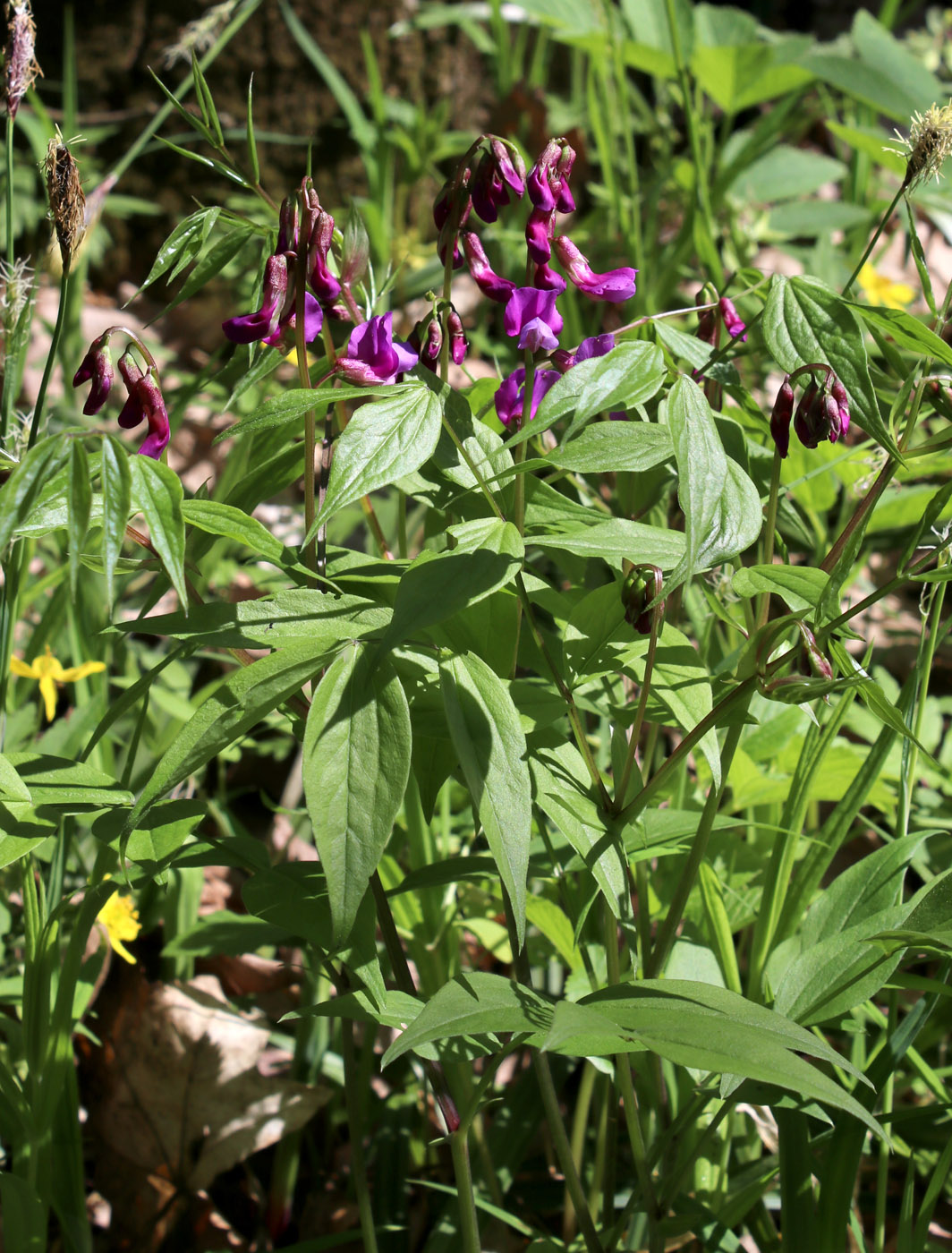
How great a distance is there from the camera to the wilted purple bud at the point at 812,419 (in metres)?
0.74

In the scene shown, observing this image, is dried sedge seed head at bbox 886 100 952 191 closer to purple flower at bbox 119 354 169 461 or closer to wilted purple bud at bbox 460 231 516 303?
wilted purple bud at bbox 460 231 516 303

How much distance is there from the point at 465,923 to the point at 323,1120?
433mm

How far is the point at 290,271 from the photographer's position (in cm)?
78

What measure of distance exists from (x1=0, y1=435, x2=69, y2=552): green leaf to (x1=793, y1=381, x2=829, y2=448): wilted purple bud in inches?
19.6

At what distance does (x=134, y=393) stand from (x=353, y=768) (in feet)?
1.15

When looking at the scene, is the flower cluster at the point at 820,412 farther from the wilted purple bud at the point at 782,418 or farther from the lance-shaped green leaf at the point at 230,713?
the lance-shaped green leaf at the point at 230,713

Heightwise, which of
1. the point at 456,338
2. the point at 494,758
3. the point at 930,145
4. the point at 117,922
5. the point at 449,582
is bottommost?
the point at 117,922

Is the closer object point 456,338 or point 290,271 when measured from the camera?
point 290,271

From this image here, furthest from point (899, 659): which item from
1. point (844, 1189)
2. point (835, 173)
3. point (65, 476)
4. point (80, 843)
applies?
point (65, 476)

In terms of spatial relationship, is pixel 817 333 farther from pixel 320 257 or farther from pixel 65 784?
pixel 65 784

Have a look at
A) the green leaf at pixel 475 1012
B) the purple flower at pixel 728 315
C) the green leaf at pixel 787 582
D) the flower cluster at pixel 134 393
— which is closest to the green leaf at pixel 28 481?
the flower cluster at pixel 134 393

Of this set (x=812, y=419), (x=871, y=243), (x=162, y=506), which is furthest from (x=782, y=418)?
(x=162, y=506)

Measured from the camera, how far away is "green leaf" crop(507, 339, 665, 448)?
625 mm

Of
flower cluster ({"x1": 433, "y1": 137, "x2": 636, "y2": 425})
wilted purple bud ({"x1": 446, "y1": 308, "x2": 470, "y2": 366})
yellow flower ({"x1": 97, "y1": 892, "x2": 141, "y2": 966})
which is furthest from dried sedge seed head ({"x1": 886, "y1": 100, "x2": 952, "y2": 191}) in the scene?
yellow flower ({"x1": 97, "y1": 892, "x2": 141, "y2": 966})
